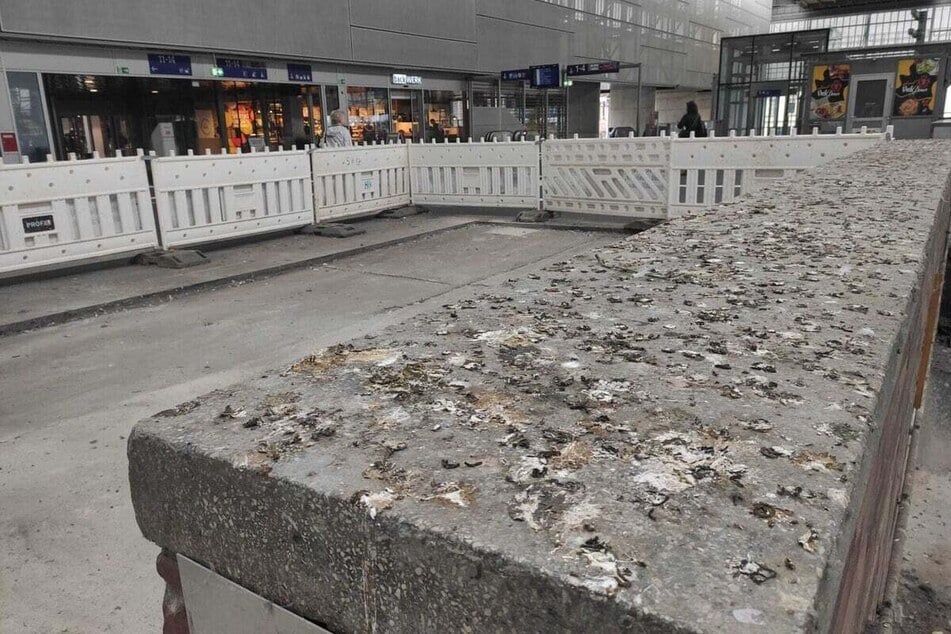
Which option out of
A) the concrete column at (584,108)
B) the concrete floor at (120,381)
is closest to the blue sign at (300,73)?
the concrete floor at (120,381)

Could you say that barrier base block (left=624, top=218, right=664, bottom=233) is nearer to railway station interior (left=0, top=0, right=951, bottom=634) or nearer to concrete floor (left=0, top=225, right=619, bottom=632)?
railway station interior (left=0, top=0, right=951, bottom=634)

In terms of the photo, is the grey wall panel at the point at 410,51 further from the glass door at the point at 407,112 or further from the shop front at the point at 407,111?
the glass door at the point at 407,112

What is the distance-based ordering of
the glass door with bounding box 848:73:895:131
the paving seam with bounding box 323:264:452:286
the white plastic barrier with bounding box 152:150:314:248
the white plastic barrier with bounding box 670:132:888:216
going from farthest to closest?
the glass door with bounding box 848:73:895:131 → the white plastic barrier with bounding box 670:132:888:216 → the white plastic barrier with bounding box 152:150:314:248 → the paving seam with bounding box 323:264:452:286

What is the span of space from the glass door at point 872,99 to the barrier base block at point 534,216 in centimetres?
1067

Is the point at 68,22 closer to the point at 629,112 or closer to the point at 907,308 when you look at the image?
the point at 907,308

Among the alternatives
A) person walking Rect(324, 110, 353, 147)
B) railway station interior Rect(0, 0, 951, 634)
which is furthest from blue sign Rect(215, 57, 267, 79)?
person walking Rect(324, 110, 353, 147)

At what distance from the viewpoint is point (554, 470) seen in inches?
37.6

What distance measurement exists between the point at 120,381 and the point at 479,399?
4.82 meters

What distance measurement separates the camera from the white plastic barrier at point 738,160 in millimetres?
10125

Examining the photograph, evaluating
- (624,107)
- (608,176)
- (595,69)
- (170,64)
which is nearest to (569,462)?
(608,176)

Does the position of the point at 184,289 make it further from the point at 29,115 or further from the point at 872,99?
the point at 872,99

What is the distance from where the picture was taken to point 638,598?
0.71 metres

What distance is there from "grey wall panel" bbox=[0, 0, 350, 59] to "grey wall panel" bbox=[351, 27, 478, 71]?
66 cm

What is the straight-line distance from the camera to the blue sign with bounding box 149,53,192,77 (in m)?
14.1
